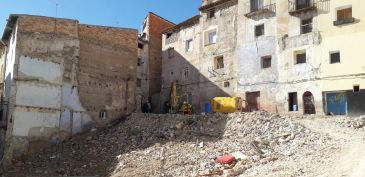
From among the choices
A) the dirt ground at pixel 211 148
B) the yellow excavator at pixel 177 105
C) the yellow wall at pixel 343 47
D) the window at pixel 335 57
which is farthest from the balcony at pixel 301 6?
the yellow excavator at pixel 177 105

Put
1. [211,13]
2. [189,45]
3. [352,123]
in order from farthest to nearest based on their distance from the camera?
[189,45] < [211,13] < [352,123]

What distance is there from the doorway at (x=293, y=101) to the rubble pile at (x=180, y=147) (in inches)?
197

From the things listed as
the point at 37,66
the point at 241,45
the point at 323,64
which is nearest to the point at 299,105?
the point at 323,64

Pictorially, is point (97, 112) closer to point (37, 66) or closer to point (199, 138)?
point (37, 66)

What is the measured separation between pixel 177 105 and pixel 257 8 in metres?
10.1

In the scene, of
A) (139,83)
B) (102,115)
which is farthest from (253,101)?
(139,83)

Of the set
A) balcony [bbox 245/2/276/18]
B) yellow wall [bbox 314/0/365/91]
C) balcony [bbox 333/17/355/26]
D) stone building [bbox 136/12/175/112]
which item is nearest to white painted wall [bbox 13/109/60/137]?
stone building [bbox 136/12/175/112]

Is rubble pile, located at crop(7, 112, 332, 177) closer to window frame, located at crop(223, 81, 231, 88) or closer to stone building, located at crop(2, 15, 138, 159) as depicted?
stone building, located at crop(2, 15, 138, 159)

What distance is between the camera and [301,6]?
30609 mm

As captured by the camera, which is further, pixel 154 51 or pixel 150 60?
pixel 154 51

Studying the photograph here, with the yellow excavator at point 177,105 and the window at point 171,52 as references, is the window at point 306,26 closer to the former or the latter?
the yellow excavator at point 177,105

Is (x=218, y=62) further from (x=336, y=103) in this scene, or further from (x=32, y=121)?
(x=32, y=121)

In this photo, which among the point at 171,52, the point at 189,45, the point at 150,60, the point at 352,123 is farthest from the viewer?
the point at 150,60

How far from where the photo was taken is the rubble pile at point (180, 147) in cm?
1922
